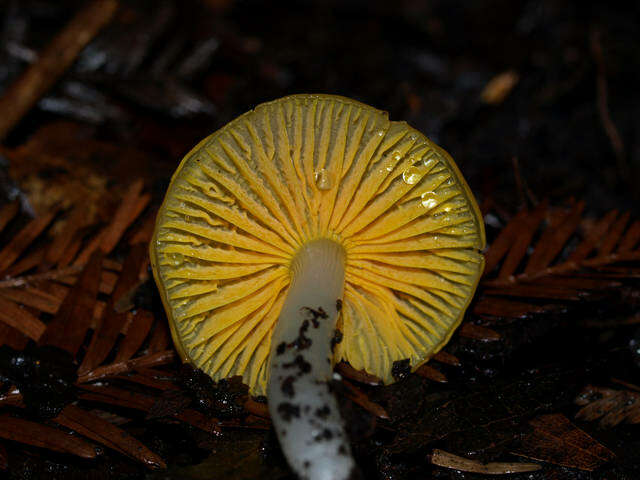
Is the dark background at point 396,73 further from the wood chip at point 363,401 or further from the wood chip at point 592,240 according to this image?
the wood chip at point 363,401

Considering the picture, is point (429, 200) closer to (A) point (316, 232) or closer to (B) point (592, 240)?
(A) point (316, 232)

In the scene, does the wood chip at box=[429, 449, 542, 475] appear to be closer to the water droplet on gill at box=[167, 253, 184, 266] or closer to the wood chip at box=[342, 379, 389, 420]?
the wood chip at box=[342, 379, 389, 420]

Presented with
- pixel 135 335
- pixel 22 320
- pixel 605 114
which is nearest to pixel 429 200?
pixel 135 335

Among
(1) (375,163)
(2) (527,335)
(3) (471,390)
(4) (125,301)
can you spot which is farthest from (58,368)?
(2) (527,335)

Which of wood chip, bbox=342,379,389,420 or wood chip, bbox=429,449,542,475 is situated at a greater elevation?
wood chip, bbox=342,379,389,420

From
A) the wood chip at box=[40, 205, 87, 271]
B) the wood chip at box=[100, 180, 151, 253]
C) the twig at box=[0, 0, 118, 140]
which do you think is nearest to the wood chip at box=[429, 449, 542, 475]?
the wood chip at box=[100, 180, 151, 253]

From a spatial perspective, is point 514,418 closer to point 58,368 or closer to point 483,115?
point 58,368
